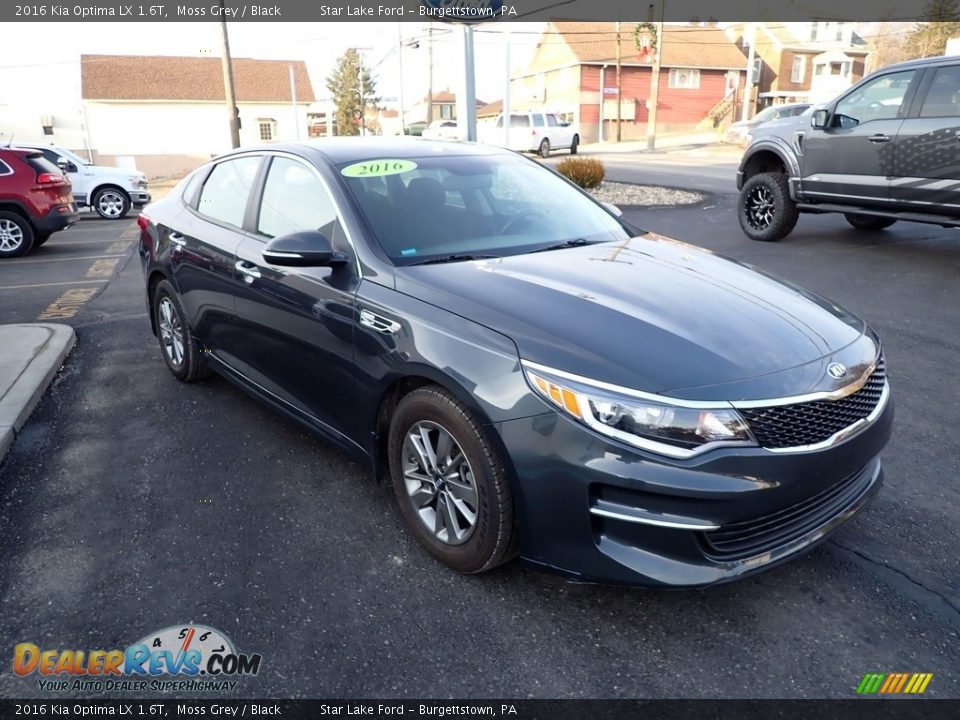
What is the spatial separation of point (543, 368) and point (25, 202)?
11.8 metres

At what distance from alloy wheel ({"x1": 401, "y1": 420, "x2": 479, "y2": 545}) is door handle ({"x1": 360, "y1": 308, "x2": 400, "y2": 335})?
1.30ft

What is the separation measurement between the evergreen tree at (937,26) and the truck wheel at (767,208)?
40.2 metres

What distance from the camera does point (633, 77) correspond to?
4694 cm

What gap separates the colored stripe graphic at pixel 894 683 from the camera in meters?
2.38

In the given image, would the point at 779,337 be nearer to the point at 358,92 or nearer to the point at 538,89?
the point at 538,89

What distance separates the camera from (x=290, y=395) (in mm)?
3855

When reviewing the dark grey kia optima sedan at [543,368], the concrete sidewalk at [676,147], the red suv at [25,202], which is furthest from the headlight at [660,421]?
the concrete sidewalk at [676,147]

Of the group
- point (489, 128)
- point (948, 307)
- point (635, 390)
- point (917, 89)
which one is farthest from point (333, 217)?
point (489, 128)

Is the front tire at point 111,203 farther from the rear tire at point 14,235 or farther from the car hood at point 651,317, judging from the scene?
the car hood at point 651,317

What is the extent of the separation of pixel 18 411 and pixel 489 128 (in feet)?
104

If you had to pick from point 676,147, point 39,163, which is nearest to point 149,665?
point 39,163

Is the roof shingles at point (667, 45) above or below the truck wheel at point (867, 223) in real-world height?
above

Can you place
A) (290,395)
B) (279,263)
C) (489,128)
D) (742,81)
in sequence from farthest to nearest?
(742,81), (489,128), (290,395), (279,263)
